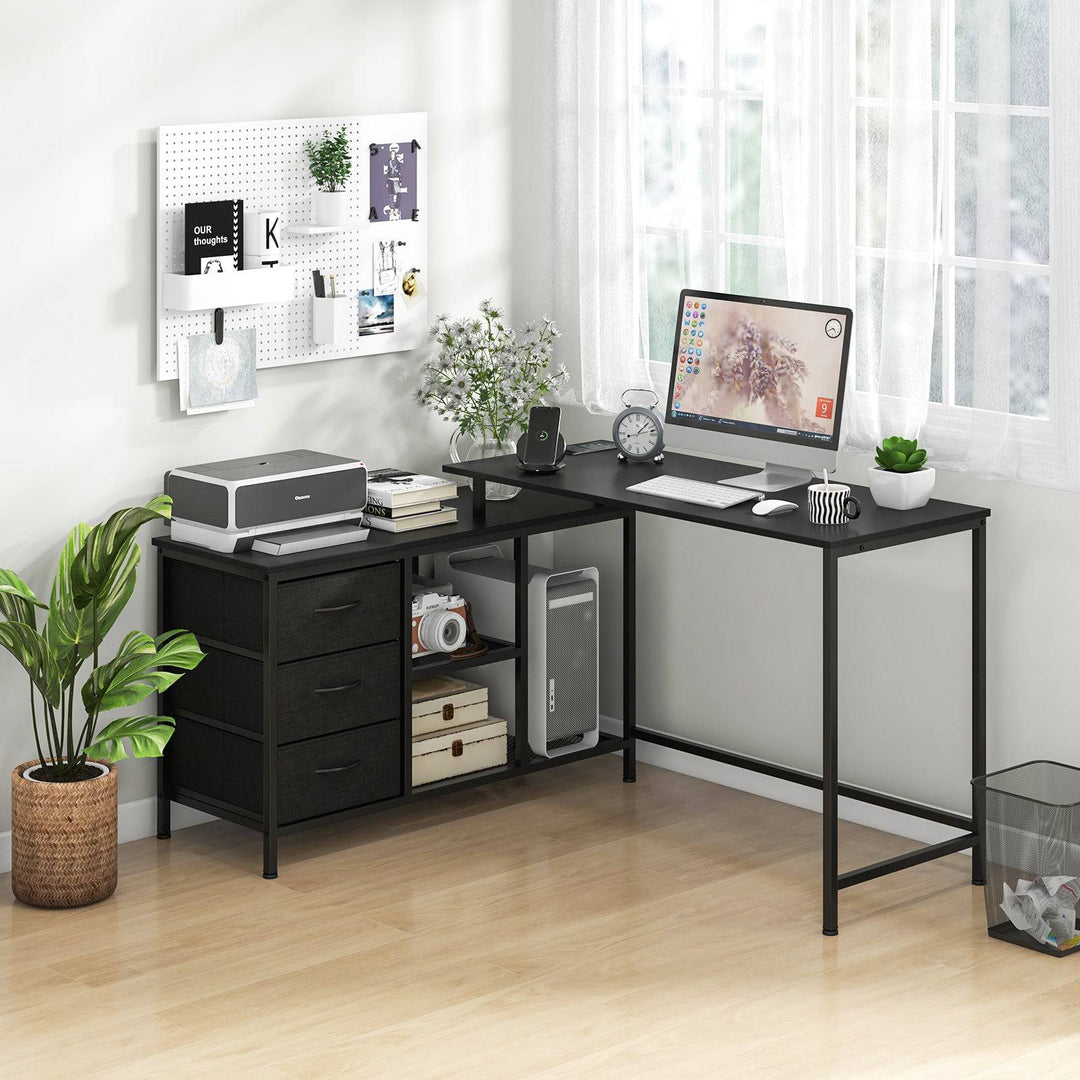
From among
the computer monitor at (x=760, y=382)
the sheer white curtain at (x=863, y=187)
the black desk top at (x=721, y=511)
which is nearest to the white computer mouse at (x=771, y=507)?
the black desk top at (x=721, y=511)

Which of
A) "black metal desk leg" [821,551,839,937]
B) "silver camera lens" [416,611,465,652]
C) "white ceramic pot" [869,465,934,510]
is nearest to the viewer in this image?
"black metal desk leg" [821,551,839,937]

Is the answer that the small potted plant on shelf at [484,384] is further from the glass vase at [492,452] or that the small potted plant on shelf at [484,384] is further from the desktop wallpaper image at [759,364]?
the desktop wallpaper image at [759,364]

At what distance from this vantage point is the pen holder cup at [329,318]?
14.5 feet

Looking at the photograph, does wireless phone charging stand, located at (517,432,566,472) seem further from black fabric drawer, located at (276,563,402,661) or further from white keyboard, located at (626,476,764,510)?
black fabric drawer, located at (276,563,402,661)

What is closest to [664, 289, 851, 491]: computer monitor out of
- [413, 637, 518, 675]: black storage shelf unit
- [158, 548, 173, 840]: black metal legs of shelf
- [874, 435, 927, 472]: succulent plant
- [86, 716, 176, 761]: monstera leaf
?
[874, 435, 927, 472]: succulent plant

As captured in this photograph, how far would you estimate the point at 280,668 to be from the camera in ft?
13.0

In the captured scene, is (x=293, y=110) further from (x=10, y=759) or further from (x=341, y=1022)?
(x=341, y=1022)

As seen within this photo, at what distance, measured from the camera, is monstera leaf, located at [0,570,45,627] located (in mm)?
3824

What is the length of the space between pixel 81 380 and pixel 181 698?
29.2 inches

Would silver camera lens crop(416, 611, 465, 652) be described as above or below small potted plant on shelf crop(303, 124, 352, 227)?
below

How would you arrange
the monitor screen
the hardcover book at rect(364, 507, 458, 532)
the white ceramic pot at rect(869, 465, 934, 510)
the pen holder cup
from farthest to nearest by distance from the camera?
1. the pen holder cup
2. the hardcover book at rect(364, 507, 458, 532)
3. the monitor screen
4. the white ceramic pot at rect(869, 465, 934, 510)

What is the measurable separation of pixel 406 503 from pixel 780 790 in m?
1.18

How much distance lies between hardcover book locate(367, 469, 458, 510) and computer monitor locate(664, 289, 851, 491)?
531 mm

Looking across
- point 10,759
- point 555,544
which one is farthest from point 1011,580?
point 10,759
